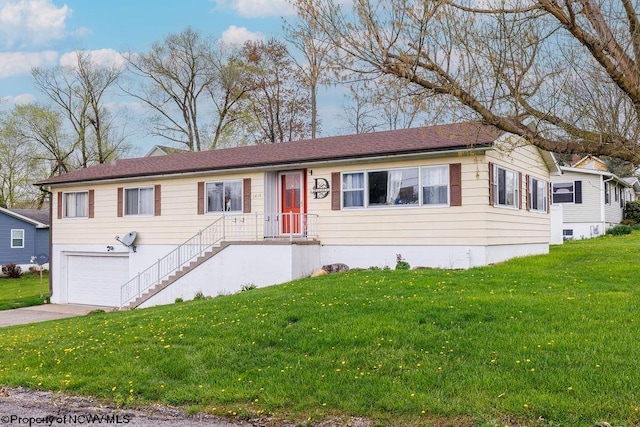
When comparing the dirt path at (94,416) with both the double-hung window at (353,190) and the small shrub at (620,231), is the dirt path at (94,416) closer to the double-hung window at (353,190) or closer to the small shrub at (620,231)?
the double-hung window at (353,190)

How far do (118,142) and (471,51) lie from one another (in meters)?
38.6

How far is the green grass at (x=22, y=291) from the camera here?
20.2 metres

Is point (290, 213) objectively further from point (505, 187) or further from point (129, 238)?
point (129, 238)

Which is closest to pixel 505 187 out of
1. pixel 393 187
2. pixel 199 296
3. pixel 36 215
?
pixel 393 187

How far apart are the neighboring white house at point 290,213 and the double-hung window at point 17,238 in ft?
40.4

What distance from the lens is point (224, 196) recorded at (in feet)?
56.6

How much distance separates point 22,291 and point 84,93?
779 inches

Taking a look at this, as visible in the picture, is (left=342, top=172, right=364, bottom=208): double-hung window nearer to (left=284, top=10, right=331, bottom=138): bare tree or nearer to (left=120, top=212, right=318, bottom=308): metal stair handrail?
(left=120, top=212, right=318, bottom=308): metal stair handrail

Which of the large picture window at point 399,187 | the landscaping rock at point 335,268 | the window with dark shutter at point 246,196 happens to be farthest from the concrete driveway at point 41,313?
the large picture window at point 399,187

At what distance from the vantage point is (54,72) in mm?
38906

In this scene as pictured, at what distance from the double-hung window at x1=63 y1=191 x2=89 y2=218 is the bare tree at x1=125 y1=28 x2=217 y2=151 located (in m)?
17.2

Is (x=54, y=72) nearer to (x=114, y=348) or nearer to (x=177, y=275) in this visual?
(x=177, y=275)

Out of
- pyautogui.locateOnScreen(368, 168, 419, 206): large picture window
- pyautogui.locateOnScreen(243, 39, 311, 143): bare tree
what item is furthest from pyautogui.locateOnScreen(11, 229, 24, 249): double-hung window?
pyautogui.locateOnScreen(368, 168, 419, 206): large picture window

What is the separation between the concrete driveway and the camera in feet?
52.5
